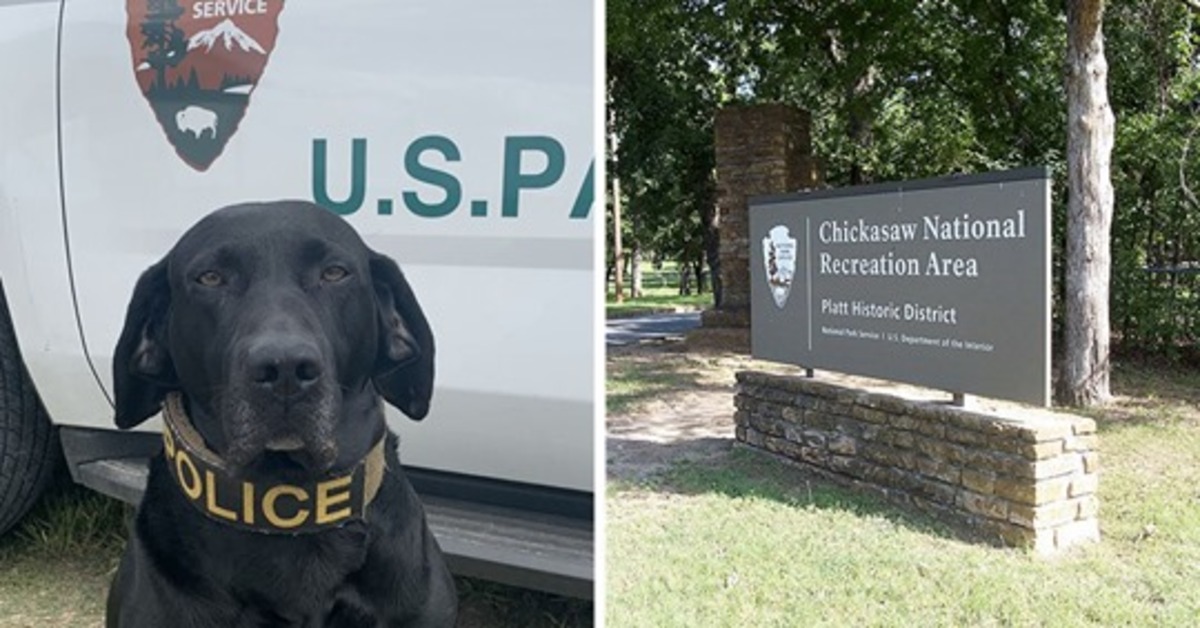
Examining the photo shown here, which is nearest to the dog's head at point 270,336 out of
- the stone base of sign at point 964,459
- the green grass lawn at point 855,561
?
the green grass lawn at point 855,561

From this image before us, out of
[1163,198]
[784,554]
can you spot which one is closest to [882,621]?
[784,554]

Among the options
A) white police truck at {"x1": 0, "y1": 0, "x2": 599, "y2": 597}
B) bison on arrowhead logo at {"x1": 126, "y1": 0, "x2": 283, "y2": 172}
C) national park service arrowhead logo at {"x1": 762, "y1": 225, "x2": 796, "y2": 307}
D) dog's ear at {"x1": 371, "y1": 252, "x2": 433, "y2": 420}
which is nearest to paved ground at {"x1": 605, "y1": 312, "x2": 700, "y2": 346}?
national park service arrowhead logo at {"x1": 762, "y1": 225, "x2": 796, "y2": 307}

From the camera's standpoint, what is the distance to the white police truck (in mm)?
1655

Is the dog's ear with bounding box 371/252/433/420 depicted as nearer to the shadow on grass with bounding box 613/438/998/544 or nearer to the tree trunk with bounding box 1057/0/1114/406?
the shadow on grass with bounding box 613/438/998/544

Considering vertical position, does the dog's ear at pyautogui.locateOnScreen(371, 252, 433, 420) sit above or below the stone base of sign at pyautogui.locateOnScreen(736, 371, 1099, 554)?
above

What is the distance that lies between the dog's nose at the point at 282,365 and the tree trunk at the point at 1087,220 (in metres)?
7.05

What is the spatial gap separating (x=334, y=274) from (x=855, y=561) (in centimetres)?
296

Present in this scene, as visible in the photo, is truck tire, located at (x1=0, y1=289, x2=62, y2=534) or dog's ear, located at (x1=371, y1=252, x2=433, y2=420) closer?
dog's ear, located at (x1=371, y1=252, x2=433, y2=420)

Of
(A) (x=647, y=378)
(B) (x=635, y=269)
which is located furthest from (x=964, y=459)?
(B) (x=635, y=269)

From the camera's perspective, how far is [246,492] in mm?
1327

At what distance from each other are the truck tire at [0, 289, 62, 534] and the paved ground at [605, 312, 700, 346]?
911 cm

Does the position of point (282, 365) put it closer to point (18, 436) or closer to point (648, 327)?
point (18, 436)

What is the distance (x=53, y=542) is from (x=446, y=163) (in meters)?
1.39

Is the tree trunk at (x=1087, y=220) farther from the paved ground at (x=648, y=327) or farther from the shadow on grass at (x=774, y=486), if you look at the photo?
the paved ground at (x=648, y=327)
